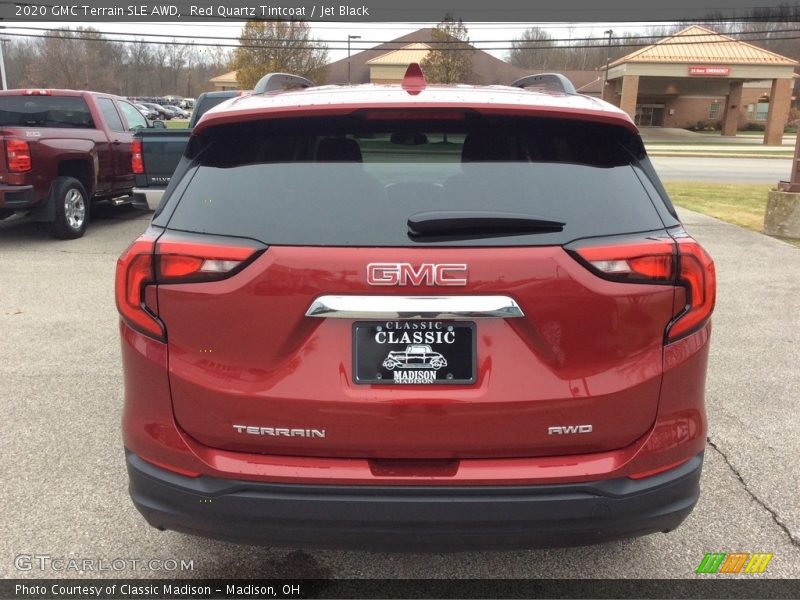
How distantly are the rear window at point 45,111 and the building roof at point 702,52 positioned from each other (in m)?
45.4

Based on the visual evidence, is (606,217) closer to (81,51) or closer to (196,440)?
(196,440)

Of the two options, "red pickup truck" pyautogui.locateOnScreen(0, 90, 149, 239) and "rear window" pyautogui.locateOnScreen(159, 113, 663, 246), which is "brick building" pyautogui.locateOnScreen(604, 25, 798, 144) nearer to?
"red pickup truck" pyautogui.locateOnScreen(0, 90, 149, 239)

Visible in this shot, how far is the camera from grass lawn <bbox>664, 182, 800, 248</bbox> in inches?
457

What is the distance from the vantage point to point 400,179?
80.4 inches

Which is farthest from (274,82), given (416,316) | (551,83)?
(416,316)

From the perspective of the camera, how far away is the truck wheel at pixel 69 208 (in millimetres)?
8789

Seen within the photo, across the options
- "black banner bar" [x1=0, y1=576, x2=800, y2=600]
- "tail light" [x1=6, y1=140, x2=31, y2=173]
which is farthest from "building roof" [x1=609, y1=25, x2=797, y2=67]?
"black banner bar" [x1=0, y1=576, x2=800, y2=600]

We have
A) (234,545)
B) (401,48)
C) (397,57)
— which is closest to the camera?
(234,545)

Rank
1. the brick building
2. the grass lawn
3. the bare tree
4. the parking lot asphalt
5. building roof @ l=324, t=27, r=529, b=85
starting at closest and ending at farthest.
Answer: the parking lot asphalt < the grass lawn < the bare tree < the brick building < building roof @ l=324, t=27, r=529, b=85

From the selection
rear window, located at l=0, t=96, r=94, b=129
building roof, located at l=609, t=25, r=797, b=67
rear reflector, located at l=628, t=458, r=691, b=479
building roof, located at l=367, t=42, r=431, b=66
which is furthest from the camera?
building roof, located at l=367, t=42, r=431, b=66

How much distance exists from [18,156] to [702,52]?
171 feet

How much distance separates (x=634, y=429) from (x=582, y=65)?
9169 centimetres

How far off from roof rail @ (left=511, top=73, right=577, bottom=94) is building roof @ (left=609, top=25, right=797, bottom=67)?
49324 mm

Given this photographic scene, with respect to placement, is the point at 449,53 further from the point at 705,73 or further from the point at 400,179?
the point at 400,179
